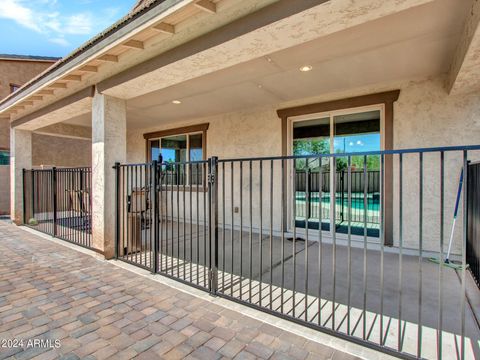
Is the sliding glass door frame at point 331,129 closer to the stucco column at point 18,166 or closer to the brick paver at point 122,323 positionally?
the brick paver at point 122,323

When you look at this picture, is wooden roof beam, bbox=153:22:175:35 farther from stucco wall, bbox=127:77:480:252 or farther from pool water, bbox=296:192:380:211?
pool water, bbox=296:192:380:211

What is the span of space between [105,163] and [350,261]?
11.7ft

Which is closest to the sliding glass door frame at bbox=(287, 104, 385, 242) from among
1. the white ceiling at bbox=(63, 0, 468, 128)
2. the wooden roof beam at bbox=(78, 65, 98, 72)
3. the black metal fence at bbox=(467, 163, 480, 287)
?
the white ceiling at bbox=(63, 0, 468, 128)

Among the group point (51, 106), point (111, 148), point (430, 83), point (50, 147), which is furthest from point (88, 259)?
point (50, 147)

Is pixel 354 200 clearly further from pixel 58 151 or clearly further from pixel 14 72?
pixel 14 72

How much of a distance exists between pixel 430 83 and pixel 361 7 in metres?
2.82

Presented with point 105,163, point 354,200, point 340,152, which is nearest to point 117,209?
point 105,163

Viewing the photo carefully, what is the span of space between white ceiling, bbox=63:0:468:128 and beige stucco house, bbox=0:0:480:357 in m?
0.02

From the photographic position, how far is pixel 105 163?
155 inches

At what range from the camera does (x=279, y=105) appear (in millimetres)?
5395

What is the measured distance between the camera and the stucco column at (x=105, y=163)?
3.95 m

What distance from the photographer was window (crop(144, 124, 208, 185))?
6.92 meters

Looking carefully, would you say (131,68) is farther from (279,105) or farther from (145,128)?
(145,128)

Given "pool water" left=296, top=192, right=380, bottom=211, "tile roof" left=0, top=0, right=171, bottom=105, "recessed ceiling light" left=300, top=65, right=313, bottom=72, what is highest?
"tile roof" left=0, top=0, right=171, bottom=105
